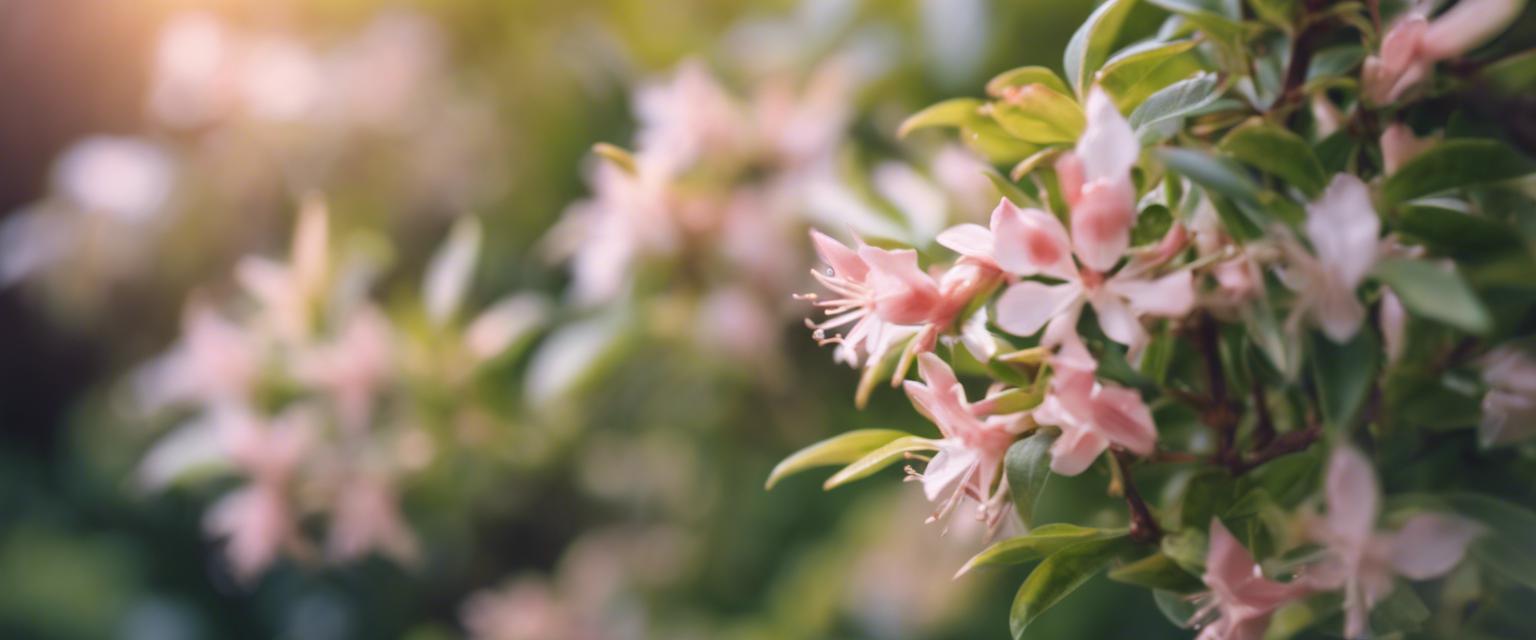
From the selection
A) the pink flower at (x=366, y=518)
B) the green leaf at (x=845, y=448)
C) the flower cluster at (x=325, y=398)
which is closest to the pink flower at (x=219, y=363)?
the flower cluster at (x=325, y=398)

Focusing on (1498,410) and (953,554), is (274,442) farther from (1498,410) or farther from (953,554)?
(1498,410)

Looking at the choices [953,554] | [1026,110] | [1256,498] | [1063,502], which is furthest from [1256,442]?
[953,554]

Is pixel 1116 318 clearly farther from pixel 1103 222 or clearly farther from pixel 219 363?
pixel 219 363

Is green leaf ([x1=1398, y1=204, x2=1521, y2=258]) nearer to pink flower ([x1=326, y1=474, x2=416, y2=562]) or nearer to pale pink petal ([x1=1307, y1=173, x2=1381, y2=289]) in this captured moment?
pale pink petal ([x1=1307, y1=173, x2=1381, y2=289])

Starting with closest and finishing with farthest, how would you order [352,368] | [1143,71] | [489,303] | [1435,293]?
1. [1435,293]
2. [1143,71]
3. [352,368]
4. [489,303]

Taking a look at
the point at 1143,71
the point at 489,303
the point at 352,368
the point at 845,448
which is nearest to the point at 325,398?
the point at 352,368

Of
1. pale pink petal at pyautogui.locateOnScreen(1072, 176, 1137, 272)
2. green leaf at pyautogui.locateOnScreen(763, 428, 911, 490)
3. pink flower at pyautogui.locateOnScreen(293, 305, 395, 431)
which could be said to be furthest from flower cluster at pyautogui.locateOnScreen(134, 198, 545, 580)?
pale pink petal at pyautogui.locateOnScreen(1072, 176, 1137, 272)

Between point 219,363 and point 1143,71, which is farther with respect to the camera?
point 219,363

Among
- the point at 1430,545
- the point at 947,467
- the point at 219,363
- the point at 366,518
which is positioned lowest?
the point at 1430,545
